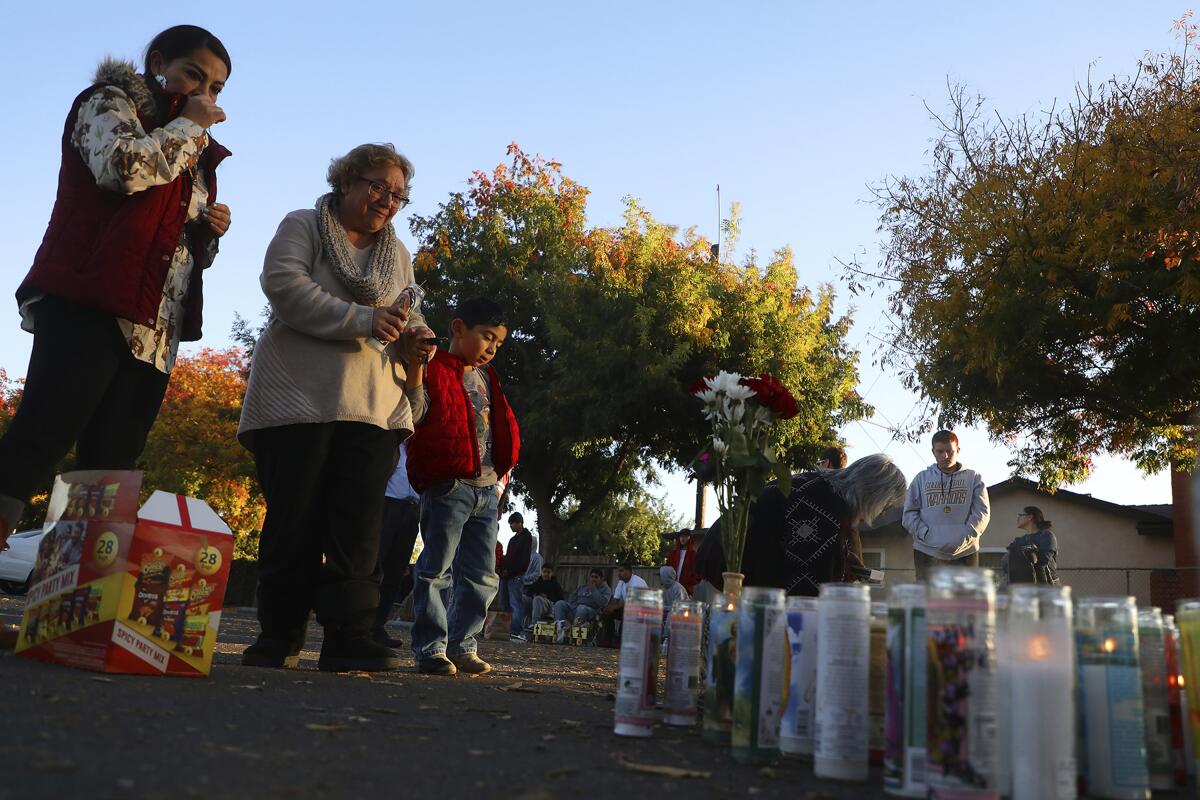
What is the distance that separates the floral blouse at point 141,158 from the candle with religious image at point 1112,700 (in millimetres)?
3447

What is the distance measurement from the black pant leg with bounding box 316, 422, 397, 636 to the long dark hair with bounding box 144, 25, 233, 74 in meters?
1.66

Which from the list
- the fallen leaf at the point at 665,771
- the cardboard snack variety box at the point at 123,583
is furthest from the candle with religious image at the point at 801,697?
the cardboard snack variety box at the point at 123,583

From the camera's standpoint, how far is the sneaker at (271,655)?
14.4 feet

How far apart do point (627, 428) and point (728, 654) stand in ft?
69.5

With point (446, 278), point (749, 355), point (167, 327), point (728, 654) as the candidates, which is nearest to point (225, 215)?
point (167, 327)

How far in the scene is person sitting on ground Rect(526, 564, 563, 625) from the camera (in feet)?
58.9

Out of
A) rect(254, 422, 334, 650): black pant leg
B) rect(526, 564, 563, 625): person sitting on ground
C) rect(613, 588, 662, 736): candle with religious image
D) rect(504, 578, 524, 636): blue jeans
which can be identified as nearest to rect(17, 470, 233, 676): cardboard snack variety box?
rect(254, 422, 334, 650): black pant leg

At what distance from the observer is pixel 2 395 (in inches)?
1538

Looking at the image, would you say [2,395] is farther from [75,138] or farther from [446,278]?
[75,138]

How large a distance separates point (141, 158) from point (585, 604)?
14.4m

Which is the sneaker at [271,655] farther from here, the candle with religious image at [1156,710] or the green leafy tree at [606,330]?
the green leafy tree at [606,330]

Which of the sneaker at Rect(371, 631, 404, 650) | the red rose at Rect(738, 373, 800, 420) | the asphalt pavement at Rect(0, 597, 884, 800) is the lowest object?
the asphalt pavement at Rect(0, 597, 884, 800)

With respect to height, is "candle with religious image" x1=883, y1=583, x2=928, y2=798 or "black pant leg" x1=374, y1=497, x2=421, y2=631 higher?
"black pant leg" x1=374, y1=497, x2=421, y2=631

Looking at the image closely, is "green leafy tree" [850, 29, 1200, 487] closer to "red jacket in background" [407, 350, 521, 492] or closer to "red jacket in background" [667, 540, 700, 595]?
"red jacket in background" [667, 540, 700, 595]
